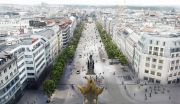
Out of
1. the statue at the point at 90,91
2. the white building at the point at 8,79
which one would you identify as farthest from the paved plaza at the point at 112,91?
the statue at the point at 90,91

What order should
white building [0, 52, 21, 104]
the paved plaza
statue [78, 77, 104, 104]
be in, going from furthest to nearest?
1. the paved plaza
2. white building [0, 52, 21, 104]
3. statue [78, 77, 104, 104]

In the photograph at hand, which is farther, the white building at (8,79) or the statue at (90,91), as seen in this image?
the white building at (8,79)

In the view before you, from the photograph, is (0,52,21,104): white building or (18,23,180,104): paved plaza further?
(18,23,180,104): paved plaza

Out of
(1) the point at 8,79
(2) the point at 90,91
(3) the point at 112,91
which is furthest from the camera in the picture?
(3) the point at 112,91

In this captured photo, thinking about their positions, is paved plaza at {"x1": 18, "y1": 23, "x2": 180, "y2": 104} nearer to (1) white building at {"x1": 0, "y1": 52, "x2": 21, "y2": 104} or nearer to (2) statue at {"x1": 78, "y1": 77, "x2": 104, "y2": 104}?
(1) white building at {"x1": 0, "y1": 52, "x2": 21, "y2": 104}

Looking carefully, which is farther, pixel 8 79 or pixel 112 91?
pixel 112 91

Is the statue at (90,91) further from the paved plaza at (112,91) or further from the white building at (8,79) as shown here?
the paved plaza at (112,91)

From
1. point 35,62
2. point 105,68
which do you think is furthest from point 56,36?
point 35,62

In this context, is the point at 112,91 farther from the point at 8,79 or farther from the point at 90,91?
the point at 90,91

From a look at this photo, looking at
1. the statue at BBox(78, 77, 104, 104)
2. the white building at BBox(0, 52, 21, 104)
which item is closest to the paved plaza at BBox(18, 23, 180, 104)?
the white building at BBox(0, 52, 21, 104)

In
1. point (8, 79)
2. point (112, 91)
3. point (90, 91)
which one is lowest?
→ point (112, 91)

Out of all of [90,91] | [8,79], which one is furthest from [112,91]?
[90,91]
